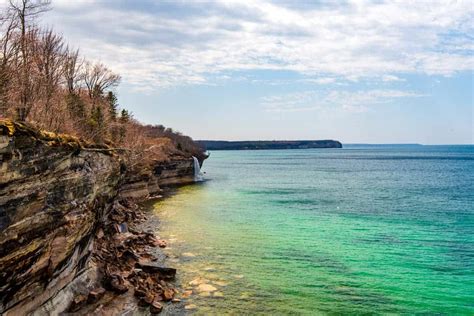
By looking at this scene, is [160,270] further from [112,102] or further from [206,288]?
[112,102]

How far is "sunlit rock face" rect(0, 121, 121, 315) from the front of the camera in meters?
12.6

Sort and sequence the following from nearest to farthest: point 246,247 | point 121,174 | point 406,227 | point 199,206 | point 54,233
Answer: point 54,233
point 121,174
point 246,247
point 406,227
point 199,206

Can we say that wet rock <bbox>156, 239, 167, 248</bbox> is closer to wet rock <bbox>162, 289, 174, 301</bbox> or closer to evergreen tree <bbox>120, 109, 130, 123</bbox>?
wet rock <bbox>162, 289, 174, 301</bbox>

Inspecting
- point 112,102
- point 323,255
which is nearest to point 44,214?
point 323,255

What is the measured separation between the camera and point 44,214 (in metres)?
14.6

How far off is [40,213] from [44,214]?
0.29m

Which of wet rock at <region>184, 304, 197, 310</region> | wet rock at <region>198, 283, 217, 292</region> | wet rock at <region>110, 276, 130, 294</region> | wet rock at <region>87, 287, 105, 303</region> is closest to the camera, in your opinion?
wet rock at <region>87, 287, 105, 303</region>

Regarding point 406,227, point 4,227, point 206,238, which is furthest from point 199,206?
point 4,227

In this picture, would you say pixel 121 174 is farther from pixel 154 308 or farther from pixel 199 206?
pixel 199 206

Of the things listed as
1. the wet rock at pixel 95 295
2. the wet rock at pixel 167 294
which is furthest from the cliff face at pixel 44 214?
the wet rock at pixel 167 294

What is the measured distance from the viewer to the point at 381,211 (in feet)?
152

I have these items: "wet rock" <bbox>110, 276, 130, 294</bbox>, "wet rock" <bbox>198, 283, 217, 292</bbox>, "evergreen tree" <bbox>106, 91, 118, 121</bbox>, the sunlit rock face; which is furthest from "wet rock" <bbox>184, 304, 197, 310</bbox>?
"evergreen tree" <bbox>106, 91, 118, 121</bbox>

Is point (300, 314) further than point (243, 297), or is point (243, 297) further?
point (243, 297)

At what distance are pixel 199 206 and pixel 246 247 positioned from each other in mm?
20300
